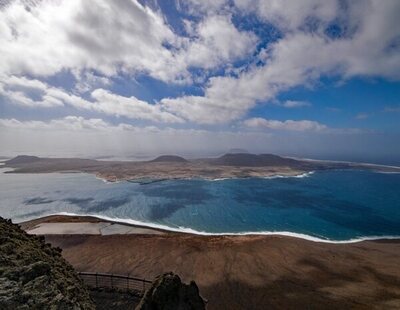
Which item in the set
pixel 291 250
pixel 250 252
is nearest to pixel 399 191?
pixel 291 250

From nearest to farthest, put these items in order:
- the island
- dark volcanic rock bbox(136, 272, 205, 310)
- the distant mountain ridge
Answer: dark volcanic rock bbox(136, 272, 205, 310) → the island → the distant mountain ridge

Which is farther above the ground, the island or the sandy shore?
the island

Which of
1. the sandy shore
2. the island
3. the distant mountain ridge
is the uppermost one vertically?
the distant mountain ridge

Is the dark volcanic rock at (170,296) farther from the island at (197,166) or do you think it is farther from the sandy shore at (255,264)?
the island at (197,166)

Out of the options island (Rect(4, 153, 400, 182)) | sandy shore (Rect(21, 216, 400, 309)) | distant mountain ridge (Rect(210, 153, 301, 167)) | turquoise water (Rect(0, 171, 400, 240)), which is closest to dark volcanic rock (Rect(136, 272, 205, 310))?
sandy shore (Rect(21, 216, 400, 309))

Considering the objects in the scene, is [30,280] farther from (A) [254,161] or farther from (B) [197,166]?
(A) [254,161]

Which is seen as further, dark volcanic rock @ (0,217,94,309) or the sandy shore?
the sandy shore

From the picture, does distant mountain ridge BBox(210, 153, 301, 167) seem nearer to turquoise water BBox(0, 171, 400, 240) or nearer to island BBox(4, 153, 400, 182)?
island BBox(4, 153, 400, 182)
